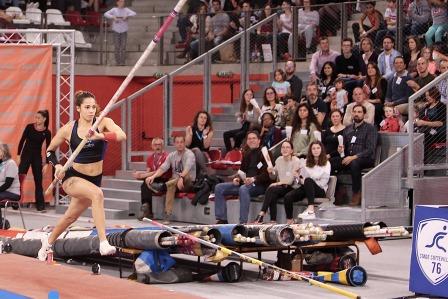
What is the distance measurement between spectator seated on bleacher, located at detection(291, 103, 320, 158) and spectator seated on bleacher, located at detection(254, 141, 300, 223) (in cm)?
69

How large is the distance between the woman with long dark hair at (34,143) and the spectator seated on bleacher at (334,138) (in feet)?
17.5

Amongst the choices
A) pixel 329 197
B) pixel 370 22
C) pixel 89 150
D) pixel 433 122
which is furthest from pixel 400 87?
pixel 89 150

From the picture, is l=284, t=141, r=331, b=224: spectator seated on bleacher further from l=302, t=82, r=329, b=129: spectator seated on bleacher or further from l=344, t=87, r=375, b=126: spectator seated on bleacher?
l=302, t=82, r=329, b=129: spectator seated on bleacher

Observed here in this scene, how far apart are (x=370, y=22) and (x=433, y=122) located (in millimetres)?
4018

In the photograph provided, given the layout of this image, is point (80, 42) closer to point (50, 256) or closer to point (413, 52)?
point (413, 52)

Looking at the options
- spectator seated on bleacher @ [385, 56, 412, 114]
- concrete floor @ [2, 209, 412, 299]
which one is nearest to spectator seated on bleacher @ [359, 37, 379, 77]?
spectator seated on bleacher @ [385, 56, 412, 114]

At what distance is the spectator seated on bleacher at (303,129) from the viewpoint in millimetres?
17688

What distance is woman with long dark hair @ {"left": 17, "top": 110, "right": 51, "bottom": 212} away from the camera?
19969 mm

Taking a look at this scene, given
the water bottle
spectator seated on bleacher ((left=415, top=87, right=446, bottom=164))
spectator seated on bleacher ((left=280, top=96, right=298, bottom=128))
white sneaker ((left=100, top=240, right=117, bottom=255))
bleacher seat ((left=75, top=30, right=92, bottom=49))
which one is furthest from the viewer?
bleacher seat ((left=75, top=30, right=92, bottom=49))

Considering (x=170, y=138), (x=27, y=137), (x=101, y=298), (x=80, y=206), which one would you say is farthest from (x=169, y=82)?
(x=101, y=298)

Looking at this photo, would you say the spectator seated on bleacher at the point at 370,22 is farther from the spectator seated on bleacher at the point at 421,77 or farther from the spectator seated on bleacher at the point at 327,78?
the spectator seated on bleacher at the point at 421,77

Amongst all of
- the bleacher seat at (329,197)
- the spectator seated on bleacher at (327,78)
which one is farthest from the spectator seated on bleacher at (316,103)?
the bleacher seat at (329,197)

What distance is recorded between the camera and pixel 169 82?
2147 centimetres

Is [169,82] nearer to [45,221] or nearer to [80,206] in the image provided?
[45,221]
